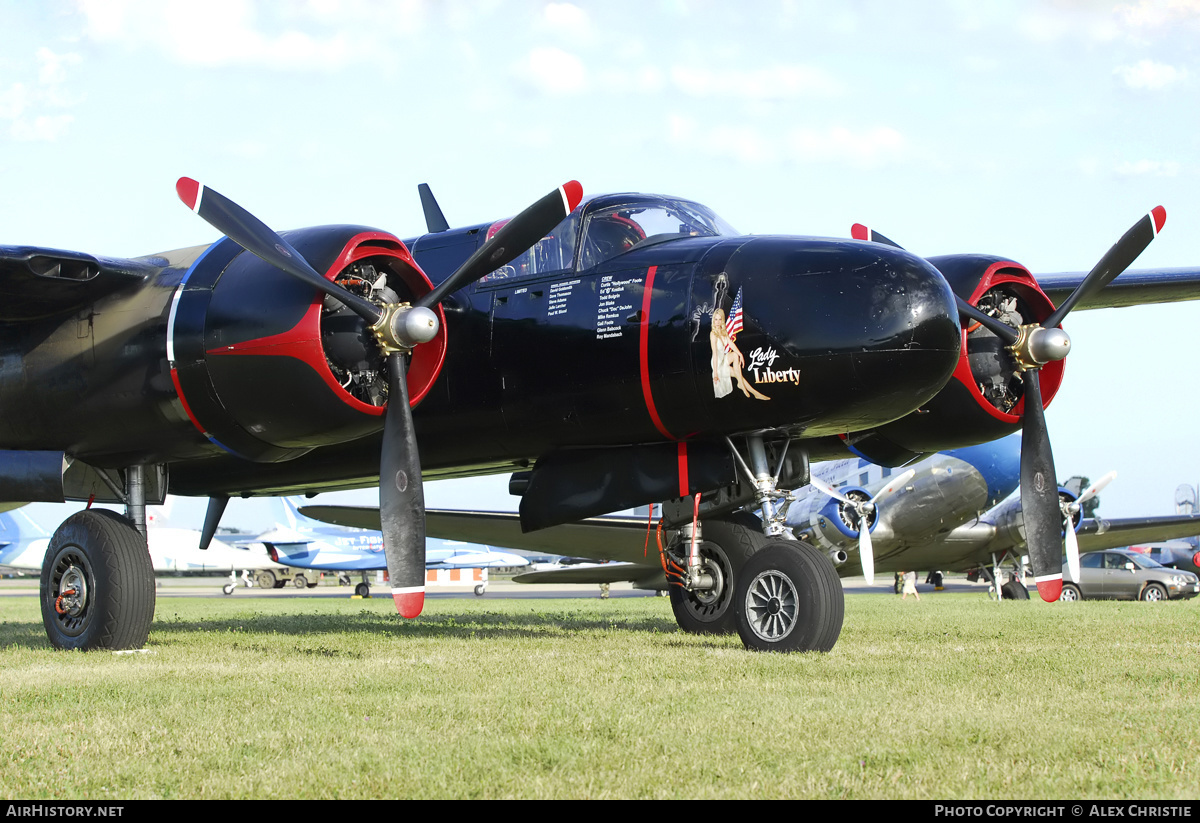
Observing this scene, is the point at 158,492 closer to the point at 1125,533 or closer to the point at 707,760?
the point at 707,760

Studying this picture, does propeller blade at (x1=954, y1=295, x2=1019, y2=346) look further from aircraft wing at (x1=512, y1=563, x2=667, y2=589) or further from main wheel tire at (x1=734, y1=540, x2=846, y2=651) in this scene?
aircraft wing at (x1=512, y1=563, x2=667, y2=589)

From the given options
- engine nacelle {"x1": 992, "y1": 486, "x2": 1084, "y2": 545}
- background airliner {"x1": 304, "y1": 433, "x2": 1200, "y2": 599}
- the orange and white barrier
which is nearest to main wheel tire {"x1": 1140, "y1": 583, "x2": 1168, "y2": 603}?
background airliner {"x1": 304, "y1": 433, "x2": 1200, "y2": 599}

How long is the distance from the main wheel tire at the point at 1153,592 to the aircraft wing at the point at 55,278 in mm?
28269

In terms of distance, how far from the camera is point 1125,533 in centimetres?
3066

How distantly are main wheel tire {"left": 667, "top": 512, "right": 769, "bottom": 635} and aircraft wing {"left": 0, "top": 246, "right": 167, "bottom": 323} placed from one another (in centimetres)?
645

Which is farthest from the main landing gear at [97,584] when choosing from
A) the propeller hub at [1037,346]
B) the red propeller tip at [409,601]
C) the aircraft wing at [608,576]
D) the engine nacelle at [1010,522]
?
the engine nacelle at [1010,522]

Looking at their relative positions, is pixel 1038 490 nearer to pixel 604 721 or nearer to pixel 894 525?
pixel 604 721

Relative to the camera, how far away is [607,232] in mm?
10664

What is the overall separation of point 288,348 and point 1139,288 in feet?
31.7

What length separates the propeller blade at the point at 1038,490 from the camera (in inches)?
429

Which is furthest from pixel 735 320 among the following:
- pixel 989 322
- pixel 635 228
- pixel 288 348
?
pixel 288 348

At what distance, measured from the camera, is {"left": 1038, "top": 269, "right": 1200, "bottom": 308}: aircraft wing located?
42.4 ft

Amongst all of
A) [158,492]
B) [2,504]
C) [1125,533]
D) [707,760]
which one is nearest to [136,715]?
[707,760]

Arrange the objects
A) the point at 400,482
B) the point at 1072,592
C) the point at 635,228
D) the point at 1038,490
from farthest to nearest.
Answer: the point at 1072,592 → the point at 1038,490 → the point at 635,228 → the point at 400,482
